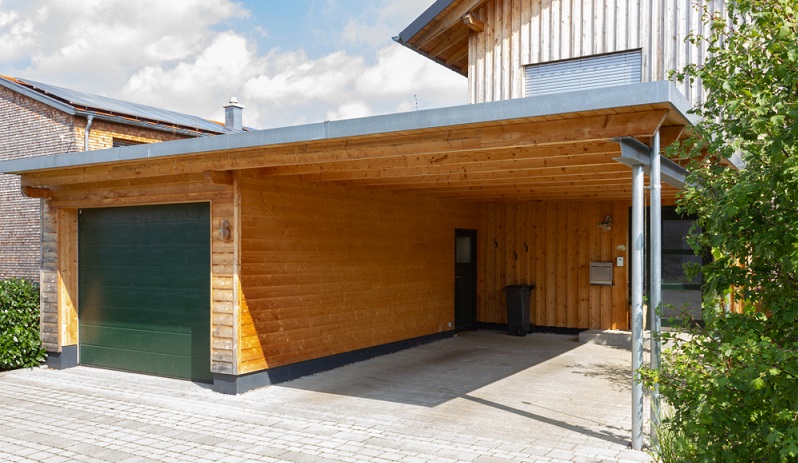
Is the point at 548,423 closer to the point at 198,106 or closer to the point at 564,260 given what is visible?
the point at 564,260

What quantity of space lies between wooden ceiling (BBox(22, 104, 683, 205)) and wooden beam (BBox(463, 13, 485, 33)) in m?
3.02

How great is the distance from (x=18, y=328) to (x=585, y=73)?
937 cm

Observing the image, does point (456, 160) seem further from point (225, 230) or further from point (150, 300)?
point (150, 300)

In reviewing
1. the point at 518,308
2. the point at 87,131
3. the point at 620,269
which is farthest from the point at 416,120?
the point at 87,131

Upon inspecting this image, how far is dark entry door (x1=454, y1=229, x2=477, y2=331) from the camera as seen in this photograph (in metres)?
13.1

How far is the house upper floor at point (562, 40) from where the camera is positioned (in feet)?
33.6

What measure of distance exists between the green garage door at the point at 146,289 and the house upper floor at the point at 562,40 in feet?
18.7

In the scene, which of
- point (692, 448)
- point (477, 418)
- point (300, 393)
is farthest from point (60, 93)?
point (692, 448)

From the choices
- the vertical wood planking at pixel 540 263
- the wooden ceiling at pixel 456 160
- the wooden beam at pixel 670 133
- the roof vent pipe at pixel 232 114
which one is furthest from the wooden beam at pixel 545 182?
the roof vent pipe at pixel 232 114

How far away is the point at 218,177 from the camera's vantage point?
25.3ft

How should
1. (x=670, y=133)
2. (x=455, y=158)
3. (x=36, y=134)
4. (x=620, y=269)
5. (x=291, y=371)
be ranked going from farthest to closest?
(x=36, y=134) → (x=620, y=269) → (x=291, y=371) → (x=455, y=158) → (x=670, y=133)

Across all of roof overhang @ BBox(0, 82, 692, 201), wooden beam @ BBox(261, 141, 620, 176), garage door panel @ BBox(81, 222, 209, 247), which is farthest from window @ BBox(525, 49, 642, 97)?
garage door panel @ BBox(81, 222, 209, 247)

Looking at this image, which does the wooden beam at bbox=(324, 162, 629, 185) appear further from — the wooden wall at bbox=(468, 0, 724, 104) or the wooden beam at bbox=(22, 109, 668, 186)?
the wooden wall at bbox=(468, 0, 724, 104)

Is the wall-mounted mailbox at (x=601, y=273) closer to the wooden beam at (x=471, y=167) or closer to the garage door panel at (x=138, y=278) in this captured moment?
the wooden beam at (x=471, y=167)
